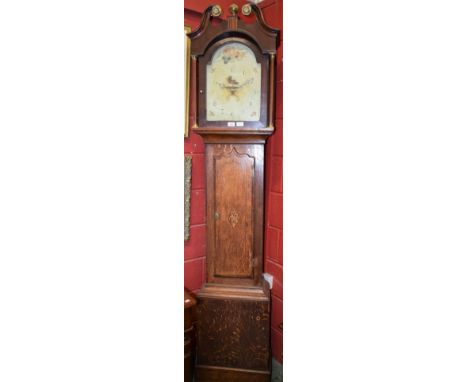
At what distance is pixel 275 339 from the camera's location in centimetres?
188

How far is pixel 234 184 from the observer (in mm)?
1478

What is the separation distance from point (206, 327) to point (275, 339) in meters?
0.52

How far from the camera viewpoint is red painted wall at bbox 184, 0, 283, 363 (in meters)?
1.75

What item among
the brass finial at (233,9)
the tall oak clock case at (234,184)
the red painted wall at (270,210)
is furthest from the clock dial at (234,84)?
the red painted wall at (270,210)

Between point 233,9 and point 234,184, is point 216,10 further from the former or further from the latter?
point 234,184

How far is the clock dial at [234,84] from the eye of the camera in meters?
1.42

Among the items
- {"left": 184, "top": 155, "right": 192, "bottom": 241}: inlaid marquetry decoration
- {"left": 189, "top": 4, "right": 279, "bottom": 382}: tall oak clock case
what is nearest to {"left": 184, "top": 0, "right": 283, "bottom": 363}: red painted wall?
{"left": 184, "top": 155, "right": 192, "bottom": 241}: inlaid marquetry decoration

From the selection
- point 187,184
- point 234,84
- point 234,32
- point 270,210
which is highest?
point 234,32

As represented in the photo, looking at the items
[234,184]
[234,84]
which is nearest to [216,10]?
[234,84]

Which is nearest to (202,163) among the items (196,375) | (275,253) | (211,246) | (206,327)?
(211,246)

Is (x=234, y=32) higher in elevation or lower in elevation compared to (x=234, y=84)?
higher

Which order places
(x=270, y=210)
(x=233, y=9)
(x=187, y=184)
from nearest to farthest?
(x=233, y=9), (x=187, y=184), (x=270, y=210)

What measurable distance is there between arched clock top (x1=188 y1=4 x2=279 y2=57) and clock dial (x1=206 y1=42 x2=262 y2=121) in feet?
0.15

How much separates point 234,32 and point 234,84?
0.66 ft
